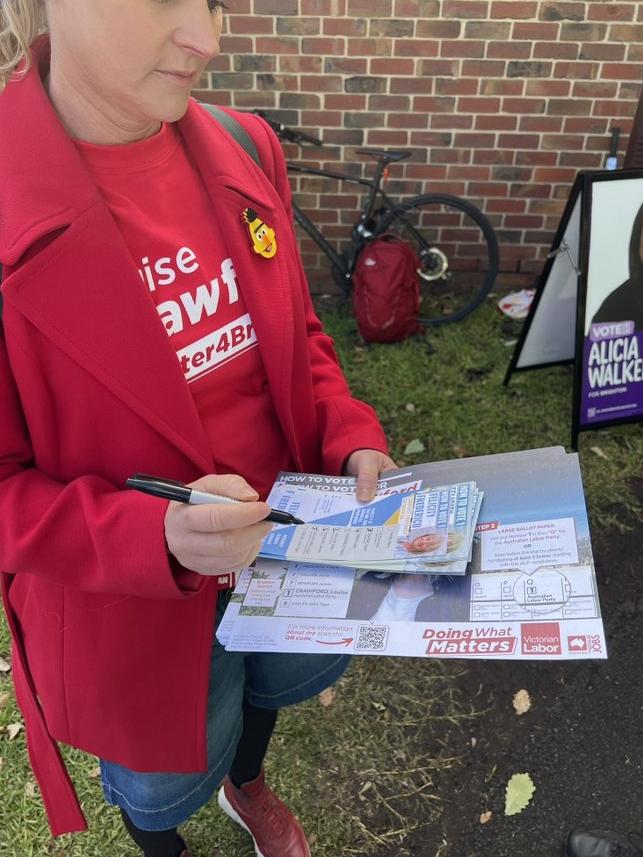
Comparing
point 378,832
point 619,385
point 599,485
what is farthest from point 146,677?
point 619,385

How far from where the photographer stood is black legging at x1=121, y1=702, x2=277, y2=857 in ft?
5.76

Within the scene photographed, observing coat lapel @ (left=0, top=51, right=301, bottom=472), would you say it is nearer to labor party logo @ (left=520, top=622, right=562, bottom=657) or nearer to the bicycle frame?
labor party logo @ (left=520, top=622, right=562, bottom=657)

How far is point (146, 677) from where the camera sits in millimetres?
→ 1424

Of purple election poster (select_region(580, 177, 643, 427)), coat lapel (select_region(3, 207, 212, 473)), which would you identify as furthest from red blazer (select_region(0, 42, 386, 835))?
purple election poster (select_region(580, 177, 643, 427))

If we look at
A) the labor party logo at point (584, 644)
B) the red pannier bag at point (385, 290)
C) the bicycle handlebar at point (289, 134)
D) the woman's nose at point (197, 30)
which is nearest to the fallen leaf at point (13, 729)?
the labor party logo at point (584, 644)

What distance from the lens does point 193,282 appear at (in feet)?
4.44

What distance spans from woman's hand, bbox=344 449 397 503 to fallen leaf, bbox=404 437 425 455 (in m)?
2.21

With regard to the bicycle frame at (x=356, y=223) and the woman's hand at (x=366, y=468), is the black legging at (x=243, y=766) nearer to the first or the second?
the woman's hand at (x=366, y=468)

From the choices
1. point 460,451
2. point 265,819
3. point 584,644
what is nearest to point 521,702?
point 265,819

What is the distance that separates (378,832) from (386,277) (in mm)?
3202

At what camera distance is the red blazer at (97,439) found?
1.15m

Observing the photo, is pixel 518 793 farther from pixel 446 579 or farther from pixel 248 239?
pixel 248 239

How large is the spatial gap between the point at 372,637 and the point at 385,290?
355cm

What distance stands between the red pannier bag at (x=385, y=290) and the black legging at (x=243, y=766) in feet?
10.0
